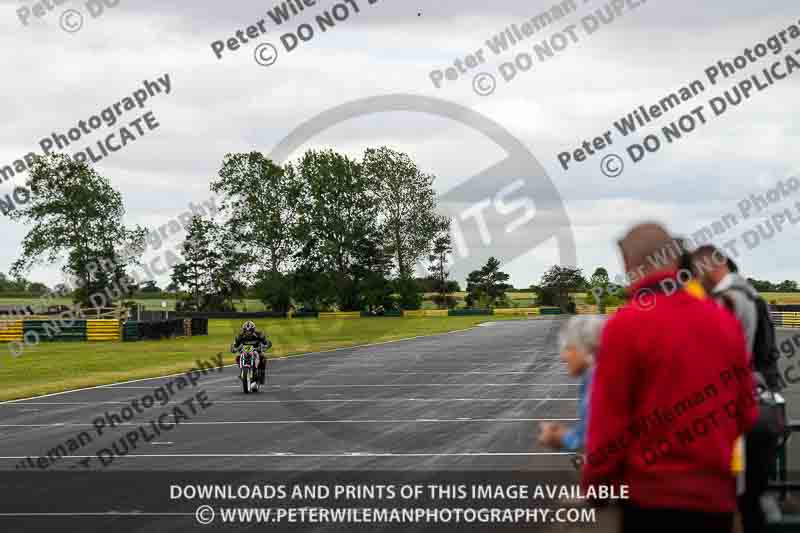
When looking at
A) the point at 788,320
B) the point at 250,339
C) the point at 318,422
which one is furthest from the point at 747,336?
the point at 788,320

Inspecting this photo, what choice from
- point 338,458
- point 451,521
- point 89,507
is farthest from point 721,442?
point 338,458

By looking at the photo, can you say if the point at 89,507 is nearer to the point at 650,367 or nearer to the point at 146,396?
the point at 650,367

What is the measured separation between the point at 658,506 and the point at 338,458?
9225 millimetres

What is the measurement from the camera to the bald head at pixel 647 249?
12.7ft

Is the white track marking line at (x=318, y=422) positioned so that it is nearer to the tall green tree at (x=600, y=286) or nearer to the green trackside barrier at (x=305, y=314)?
the tall green tree at (x=600, y=286)

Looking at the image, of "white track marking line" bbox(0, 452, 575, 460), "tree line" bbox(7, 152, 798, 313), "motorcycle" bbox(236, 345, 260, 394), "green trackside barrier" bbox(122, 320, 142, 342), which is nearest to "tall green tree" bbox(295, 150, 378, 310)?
"tree line" bbox(7, 152, 798, 313)

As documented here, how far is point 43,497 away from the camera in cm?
1022

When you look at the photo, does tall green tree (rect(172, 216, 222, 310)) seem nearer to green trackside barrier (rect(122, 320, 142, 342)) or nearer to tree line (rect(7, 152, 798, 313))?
tree line (rect(7, 152, 798, 313))

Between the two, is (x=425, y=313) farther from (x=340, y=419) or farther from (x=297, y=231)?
(x=340, y=419)

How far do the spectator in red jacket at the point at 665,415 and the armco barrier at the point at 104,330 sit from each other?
51.0 m

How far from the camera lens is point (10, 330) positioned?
52906 mm

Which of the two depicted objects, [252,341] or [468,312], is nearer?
[252,341]
